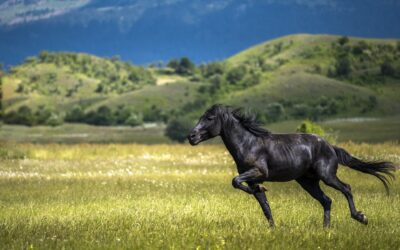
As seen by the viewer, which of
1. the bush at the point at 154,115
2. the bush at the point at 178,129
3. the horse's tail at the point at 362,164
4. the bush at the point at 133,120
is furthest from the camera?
the bush at the point at 154,115

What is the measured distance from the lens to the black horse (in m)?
12.1

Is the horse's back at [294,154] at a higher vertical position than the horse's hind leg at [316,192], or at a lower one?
higher

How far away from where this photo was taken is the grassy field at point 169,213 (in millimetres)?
10320

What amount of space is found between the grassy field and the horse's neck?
124 centimetres

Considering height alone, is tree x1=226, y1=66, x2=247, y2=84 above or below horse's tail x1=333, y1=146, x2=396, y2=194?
below

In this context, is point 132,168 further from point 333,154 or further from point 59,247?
point 59,247

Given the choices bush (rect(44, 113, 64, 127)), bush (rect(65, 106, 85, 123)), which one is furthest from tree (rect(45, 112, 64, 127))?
bush (rect(65, 106, 85, 123))

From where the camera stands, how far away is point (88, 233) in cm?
1091

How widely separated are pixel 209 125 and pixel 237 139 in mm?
565

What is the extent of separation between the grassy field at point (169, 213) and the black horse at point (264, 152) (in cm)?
76

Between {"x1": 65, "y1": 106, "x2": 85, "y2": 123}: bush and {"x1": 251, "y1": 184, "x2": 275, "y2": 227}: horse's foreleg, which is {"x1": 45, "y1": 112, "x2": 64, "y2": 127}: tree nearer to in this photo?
{"x1": 65, "y1": 106, "x2": 85, "y2": 123}: bush

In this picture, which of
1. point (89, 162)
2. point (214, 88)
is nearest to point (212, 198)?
point (89, 162)

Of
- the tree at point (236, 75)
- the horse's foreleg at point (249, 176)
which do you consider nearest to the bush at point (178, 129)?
the horse's foreleg at point (249, 176)

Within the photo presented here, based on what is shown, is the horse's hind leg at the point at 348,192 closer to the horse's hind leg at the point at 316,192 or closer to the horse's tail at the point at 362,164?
the horse's hind leg at the point at 316,192
